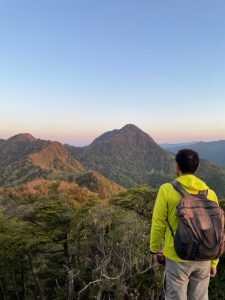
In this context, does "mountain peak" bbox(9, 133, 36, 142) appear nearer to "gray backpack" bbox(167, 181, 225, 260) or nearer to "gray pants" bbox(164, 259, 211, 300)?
"gray pants" bbox(164, 259, 211, 300)

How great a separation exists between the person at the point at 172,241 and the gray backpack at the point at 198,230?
0.13m

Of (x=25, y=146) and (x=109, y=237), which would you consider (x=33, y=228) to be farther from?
(x=25, y=146)

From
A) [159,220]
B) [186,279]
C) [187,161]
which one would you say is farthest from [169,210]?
[186,279]

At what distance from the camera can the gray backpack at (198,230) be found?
9.60 ft

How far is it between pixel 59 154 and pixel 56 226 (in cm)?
12618

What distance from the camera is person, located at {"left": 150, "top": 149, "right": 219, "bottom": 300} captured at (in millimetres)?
3107

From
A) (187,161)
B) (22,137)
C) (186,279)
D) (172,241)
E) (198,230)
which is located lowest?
(186,279)

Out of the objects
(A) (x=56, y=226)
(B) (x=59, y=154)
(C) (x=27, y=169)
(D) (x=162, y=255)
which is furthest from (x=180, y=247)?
(B) (x=59, y=154)

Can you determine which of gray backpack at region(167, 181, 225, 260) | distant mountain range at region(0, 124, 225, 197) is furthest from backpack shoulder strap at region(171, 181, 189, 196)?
distant mountain range at region(0, 124, 225, 197)

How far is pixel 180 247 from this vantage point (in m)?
2.95

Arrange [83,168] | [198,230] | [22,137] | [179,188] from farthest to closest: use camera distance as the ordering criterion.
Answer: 1. [22,137]
2. [83,168]
3. [179,188]
4. [198,230]

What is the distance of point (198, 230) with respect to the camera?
9.61 feet

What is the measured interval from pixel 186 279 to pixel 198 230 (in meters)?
0.60

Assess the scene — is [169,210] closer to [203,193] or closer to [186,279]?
[203,193]
